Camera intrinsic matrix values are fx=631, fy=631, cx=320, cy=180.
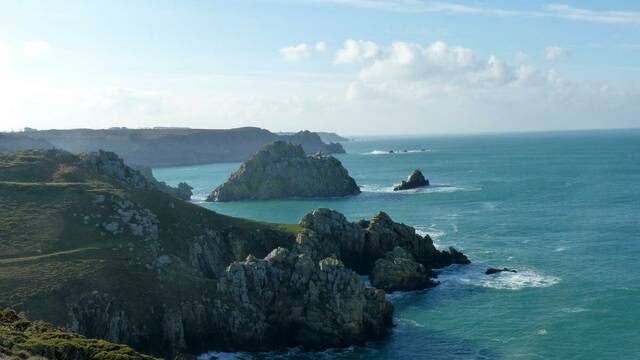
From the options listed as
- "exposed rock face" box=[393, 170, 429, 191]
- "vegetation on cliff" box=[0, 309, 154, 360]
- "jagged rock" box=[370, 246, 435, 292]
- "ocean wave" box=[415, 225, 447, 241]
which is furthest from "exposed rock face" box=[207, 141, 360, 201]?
"vegetation on cliff" box=[0, 309, 154, 360]

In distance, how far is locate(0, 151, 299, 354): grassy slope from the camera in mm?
66375

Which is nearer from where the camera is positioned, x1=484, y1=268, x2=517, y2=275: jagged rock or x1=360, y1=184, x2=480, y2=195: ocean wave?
x1=484, y1=268, x2=517, y2=275: jagged rock

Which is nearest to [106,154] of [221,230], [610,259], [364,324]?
[221,230]

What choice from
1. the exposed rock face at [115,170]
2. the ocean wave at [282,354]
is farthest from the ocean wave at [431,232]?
the ocean wave at [282,354]

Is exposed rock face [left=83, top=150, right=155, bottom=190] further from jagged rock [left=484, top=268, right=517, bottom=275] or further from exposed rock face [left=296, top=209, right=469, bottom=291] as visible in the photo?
jagged rock [left=484, top=268, right=517, bottom=275]

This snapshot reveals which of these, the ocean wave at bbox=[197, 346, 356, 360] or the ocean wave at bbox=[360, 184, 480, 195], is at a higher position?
the ocean wave at bbox=[360, 184, 480, 195]

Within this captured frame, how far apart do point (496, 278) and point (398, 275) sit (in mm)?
14530

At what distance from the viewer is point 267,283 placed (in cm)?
7375

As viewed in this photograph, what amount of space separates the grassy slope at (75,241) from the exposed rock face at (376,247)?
211 inches

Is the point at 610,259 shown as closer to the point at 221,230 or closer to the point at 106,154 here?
the point at 221,230

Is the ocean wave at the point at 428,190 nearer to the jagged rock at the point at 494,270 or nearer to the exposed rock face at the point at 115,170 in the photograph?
the jagged rock at the point at 494,270

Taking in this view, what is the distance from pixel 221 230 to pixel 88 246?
19.8 meters

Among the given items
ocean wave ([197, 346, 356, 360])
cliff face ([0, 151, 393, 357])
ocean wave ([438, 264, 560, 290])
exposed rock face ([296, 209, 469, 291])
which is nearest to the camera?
cliff face ([0, 151, 393, 357])

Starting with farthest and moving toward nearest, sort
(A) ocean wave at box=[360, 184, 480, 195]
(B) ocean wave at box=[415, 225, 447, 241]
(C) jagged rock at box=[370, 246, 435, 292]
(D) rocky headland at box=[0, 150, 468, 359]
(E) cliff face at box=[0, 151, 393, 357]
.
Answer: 1. (A) ocean wave at box=[360, 184, 480, 195]
2. (B) ocean wave at box=[415, 225, 447, 241]
3. (C) jagged rock at box=[370, 246, 435, 292]
4. (D) rocky headland at box=[0, 150, 468, 359]
5. (E) cliff face at box=[0, 151, 393, 357]
